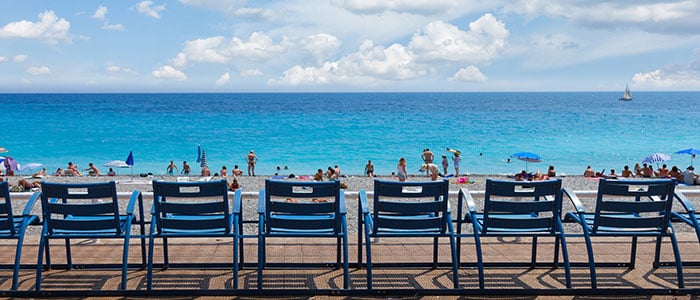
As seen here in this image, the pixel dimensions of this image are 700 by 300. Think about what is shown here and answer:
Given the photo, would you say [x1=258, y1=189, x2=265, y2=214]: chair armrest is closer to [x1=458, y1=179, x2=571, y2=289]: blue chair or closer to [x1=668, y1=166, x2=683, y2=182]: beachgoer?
[x1=458, y1=179, x2=571, y2=289]: blue chair

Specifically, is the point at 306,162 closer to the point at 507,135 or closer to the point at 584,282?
the point at 507,135

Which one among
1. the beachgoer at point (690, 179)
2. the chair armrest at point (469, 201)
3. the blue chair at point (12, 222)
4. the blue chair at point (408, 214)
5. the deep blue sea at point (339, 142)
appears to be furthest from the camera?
the deep blue sea at point (339, 142)

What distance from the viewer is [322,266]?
15.4ft

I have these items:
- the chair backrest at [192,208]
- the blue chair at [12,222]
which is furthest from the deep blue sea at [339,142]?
the blue chair at [12,222]

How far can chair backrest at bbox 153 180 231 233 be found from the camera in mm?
3918

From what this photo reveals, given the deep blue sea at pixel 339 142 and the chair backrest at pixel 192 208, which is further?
the deep blue sea at pixel 339 142

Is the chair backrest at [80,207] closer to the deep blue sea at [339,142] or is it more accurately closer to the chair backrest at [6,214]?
the chair backrest at [6,214]

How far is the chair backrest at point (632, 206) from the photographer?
404 cm

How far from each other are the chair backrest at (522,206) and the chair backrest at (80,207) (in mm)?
2596

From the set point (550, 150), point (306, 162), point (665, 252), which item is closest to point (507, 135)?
Answer: point (550, 150)

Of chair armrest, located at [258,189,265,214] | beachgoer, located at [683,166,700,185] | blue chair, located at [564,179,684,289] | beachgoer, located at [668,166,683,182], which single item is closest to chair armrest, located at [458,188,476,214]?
blue chair, located at [564,179,684,289]

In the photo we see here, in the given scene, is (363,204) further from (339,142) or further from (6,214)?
(339,142)

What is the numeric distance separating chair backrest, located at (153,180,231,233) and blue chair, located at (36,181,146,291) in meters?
0.24

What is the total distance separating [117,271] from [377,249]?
7.25 feet
